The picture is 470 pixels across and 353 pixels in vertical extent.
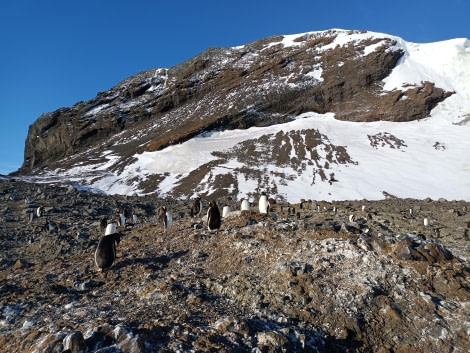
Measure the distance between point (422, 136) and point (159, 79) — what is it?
99.4 m

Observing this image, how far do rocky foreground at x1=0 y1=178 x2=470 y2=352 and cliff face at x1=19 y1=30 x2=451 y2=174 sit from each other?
267ft

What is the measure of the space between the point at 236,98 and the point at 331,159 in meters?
48.3

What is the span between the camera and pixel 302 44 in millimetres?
133000

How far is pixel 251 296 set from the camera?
859cm

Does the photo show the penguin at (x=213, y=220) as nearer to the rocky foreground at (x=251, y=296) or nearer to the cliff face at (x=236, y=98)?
the rocky foreground at (x=251, y=296)

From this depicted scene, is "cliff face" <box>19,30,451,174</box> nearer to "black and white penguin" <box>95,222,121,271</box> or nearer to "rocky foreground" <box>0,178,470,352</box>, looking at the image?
"black and white penguin" <box>95,222,121,271</box>

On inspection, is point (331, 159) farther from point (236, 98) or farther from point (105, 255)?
point (105, 255)

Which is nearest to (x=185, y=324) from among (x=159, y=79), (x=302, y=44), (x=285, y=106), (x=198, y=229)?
(x=198, y=229)

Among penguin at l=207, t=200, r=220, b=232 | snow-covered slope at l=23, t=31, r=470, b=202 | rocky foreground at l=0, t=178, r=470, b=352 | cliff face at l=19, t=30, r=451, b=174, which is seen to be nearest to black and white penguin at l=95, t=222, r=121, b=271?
rocky foreground at l=0, t=178, r=470, b=352

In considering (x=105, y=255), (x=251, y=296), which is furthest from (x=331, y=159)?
(x=251, y=296)

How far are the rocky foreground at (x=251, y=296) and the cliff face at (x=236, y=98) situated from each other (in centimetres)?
8130

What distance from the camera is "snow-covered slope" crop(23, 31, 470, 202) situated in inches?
2425

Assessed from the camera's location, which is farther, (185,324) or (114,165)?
(114,165)

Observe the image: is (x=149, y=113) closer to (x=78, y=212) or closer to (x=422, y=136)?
(x=422, y=136)
